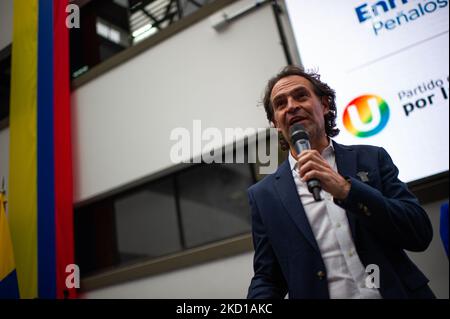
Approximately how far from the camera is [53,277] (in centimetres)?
139

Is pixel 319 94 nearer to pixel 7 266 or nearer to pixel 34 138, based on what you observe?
pixel 34 138

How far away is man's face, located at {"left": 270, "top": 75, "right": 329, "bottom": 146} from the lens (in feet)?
3.10

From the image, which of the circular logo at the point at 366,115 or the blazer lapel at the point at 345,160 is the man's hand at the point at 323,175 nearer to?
the blazer lapel at the point at 345,160

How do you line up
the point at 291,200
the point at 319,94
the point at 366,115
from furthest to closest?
the point at 366,115
the point at 319,94
the point at 291,200

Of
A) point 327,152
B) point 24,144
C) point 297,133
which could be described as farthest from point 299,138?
point 24,144

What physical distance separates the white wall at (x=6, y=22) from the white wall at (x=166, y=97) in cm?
152

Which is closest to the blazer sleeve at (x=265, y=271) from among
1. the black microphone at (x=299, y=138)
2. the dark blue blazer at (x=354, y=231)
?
the dark blue blazer at (x=354, y=231)

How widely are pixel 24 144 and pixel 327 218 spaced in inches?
45.3

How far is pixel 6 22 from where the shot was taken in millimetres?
1300

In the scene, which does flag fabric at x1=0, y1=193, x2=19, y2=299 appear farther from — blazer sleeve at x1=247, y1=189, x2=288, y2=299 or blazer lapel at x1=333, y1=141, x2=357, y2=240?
blazer lapel at x1=333, y1=141, x2=357, y2=240

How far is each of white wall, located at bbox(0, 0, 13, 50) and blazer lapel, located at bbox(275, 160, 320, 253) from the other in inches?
47.1
